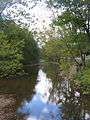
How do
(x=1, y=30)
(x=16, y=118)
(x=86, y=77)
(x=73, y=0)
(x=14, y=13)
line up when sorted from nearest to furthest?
(x=16, y=118) → (x=86, y=77) → (x=73, y=0) → (x=14, y=13) → (x=1, y=30)


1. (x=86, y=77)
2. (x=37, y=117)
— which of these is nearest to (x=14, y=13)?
(x=86, y=77)

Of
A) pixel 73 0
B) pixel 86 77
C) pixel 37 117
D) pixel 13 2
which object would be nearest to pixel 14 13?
pixel 13 2

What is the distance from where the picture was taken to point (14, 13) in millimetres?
39125

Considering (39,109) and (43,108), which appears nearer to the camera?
(39,109)

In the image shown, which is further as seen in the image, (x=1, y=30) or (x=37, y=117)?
(x=1, y=30)

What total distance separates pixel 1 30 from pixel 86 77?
17.1 meters

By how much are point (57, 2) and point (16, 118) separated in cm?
1934

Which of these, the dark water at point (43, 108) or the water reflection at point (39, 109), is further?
the water reflection at point (39, 109)

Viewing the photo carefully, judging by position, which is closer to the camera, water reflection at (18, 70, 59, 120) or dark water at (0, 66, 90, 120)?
dark water at (0, 66, 90, 120)

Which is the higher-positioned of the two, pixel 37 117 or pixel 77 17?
pixel 77 17

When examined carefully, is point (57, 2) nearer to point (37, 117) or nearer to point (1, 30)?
point (1, 30)

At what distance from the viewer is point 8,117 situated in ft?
62.3

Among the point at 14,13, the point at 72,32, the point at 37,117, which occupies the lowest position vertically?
the point at 37,117

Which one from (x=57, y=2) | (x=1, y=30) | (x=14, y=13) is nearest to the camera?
(x=57, y=2)
